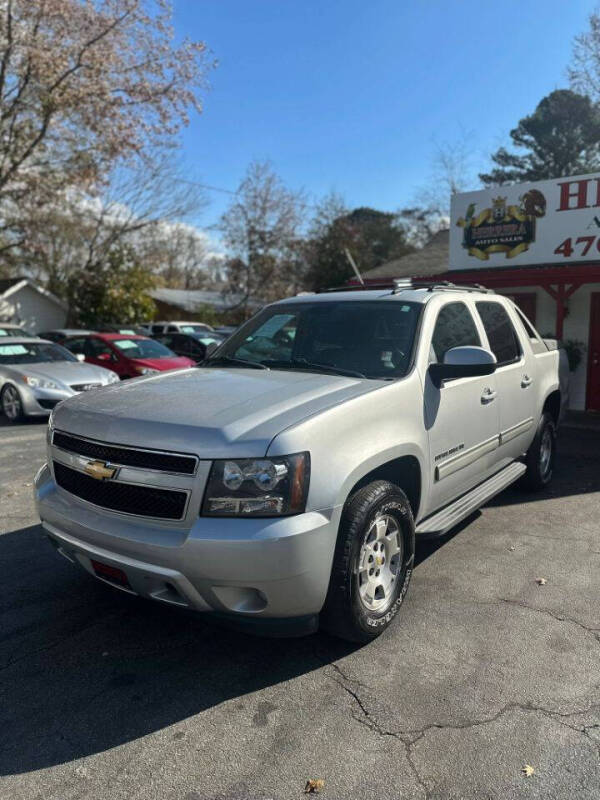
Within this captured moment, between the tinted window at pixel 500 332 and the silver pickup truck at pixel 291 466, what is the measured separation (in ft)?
1.46

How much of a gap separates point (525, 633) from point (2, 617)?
3.01 m

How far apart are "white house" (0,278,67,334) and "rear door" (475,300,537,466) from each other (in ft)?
91.7

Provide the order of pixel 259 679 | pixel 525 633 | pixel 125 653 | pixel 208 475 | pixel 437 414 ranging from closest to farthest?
pixel 208 475, pixel 259 679, pixel 125 653, pixel 525 633, pixel 437 414

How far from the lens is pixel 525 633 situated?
3.46 meters

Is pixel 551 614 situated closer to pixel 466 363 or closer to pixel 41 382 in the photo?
pixel 466 363

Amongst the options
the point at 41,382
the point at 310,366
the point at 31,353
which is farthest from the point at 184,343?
the point at 310,366

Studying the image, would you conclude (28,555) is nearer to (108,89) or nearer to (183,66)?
(108,89)

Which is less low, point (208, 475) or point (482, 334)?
point (482, 334)

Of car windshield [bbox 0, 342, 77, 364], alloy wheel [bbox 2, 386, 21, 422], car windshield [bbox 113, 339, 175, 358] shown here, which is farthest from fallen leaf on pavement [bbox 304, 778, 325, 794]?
car windshield [bbox 113, 339, 175, 358]

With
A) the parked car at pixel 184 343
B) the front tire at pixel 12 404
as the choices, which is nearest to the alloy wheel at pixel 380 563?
the front tire at pixel 12 404

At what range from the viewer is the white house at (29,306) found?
95.2 ft

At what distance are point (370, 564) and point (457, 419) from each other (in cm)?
129

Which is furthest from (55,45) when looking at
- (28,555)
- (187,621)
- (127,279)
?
(187,621)

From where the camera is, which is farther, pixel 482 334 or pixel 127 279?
pixel 127 279
